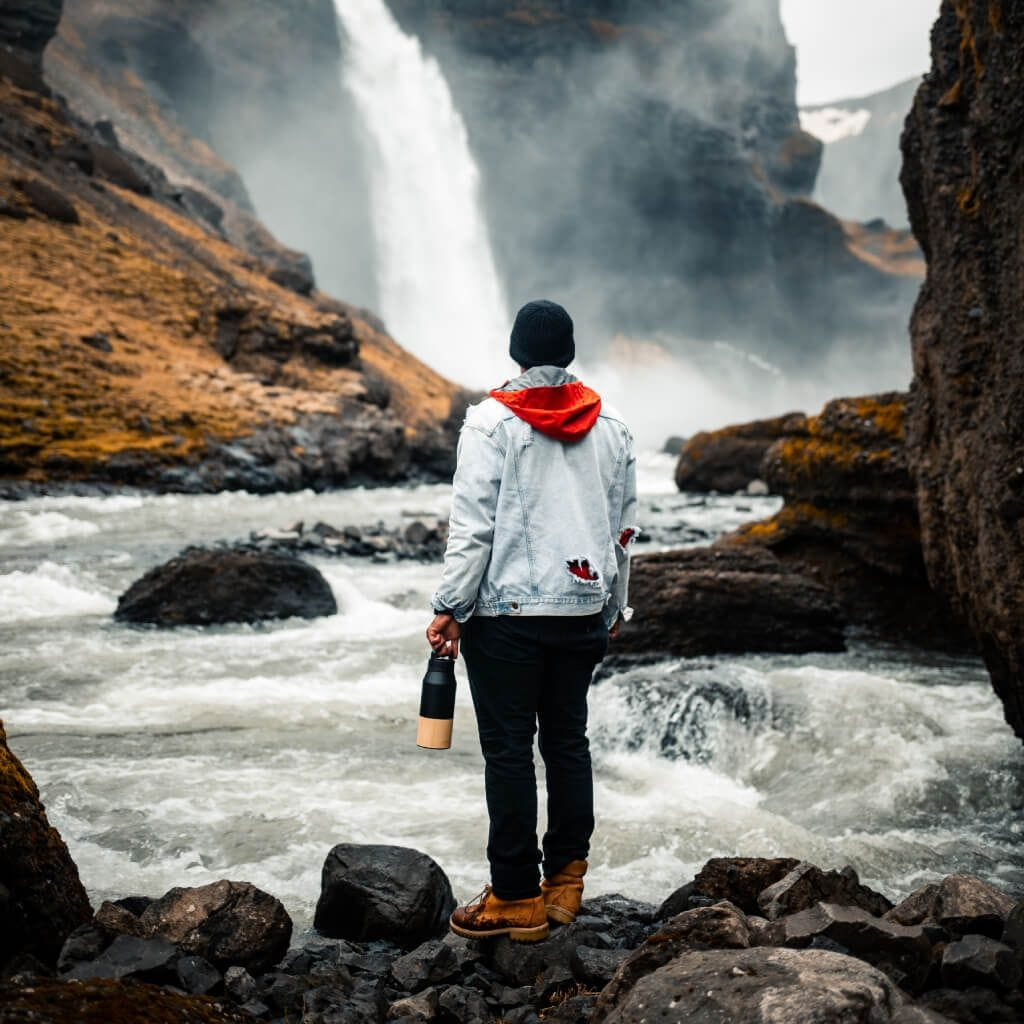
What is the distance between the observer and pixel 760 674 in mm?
8438

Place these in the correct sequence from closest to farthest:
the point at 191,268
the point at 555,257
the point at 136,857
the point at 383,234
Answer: the point at 136,857, the point at 191,268, the point at 383,234, the point at 555,257

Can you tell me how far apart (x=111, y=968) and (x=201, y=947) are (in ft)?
1.64

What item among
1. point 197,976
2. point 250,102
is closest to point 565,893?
point 197,976

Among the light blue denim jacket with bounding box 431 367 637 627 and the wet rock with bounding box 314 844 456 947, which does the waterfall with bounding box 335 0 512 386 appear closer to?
the wet rock with bounding box 314 844 456 947

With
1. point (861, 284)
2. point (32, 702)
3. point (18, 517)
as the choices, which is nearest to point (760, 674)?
point (32, 702)

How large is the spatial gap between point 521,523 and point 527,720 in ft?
2.72

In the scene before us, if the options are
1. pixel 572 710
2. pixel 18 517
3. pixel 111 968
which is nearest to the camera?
pixel 111 968

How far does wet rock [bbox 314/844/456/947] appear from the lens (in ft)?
13.9

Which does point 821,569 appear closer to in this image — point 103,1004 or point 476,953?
point 476,953

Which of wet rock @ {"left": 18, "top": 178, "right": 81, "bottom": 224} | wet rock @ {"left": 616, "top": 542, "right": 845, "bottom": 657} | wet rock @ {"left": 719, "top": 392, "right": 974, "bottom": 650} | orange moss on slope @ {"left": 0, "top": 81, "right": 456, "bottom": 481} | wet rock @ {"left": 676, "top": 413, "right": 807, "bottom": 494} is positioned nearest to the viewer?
wet rock @ {"left": 616, "top": 542, "right": 845, "bottom": 657}

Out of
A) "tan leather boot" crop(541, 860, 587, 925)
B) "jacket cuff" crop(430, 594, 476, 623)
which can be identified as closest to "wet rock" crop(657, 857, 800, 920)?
"tan leather boot" crop(541, 860, 587, 925)

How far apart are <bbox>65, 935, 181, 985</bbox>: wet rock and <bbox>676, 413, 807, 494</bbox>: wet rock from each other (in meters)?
27.3

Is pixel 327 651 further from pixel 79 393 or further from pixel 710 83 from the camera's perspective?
pixel 710 83

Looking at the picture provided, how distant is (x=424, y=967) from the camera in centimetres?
373
